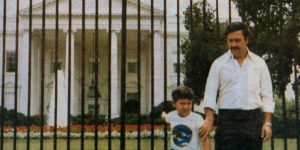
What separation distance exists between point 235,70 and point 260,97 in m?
0.28

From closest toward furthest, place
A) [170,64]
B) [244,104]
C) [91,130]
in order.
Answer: [244,104] < [91,130] < [170,64]

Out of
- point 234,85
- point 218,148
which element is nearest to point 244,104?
point 234,85

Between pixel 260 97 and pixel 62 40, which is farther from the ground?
pixel 62 40

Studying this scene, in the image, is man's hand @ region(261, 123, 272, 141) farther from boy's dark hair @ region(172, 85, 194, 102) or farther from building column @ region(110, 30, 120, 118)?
building column @ region(110, 30, 120, 118)

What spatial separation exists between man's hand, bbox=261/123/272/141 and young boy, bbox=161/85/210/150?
1.65 feet

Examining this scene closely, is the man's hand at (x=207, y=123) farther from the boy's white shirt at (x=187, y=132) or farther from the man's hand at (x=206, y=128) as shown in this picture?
the boy's white shirt at (x=187, y=132)

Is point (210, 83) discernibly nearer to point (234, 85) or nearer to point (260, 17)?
point (234, 85)

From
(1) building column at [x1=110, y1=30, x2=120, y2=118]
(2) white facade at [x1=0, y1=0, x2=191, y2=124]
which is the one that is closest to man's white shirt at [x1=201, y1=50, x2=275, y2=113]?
(2) white facade at [x1=0, y1=0, x2=191, y2=124]

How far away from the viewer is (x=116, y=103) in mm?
32812

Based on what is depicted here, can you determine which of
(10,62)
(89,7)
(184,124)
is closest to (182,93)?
(184,124)

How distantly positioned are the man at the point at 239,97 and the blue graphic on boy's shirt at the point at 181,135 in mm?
230

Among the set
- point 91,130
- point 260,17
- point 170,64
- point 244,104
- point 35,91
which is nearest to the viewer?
point 244,104

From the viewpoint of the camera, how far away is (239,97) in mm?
3635

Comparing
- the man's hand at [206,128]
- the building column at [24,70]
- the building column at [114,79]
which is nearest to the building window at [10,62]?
the building column at [24,70]
